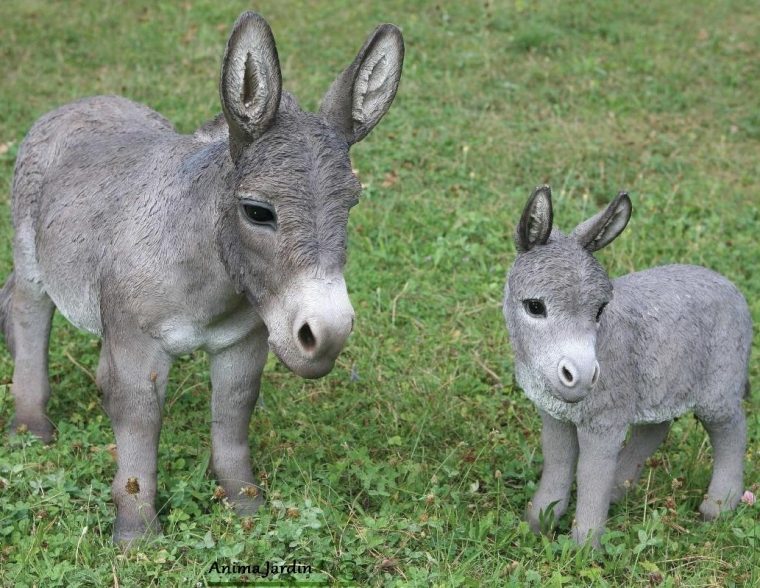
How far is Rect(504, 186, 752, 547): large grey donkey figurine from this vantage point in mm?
3857

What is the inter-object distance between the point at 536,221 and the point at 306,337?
1.09 metres

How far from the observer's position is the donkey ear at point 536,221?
3885 millimetres

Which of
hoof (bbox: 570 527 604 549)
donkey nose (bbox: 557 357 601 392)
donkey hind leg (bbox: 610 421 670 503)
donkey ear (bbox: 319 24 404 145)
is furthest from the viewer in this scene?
donkey hind leg (bbox: 610 421 670 503)

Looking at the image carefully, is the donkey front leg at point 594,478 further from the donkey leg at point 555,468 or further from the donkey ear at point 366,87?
the donkey ear at point 366,87

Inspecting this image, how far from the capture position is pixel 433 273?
22.6 ft

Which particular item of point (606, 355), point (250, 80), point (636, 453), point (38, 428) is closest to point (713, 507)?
point (636, 453)

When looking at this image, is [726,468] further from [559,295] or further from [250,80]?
[250,80]

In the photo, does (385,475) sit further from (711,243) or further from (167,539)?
(711,243)

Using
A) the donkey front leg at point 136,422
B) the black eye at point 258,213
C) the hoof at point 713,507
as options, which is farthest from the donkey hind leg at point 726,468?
the donkey front leg at point 136,422

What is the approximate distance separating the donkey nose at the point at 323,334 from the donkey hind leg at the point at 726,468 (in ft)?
6.69

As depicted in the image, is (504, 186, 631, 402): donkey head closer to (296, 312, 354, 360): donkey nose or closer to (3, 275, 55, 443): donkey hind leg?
(296, 312, 354, 360): donkey nose

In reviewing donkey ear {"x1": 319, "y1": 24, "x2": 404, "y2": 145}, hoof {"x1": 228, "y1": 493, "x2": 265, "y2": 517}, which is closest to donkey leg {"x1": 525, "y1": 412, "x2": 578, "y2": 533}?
hoof {"x1": 228, "y1": 493, "x2": 265, "y2": 517}

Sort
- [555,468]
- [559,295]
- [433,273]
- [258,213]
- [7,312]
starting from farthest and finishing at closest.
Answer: [433,273], [7,312], [555,468], [559,295], [258,213]

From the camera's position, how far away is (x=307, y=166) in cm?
351
